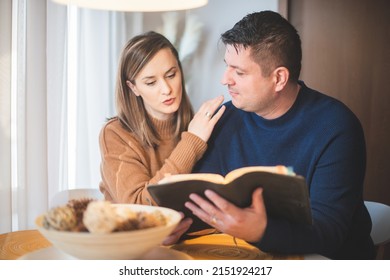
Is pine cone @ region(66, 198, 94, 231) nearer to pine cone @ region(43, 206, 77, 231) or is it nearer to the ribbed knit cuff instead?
pine cone @ region(43, 206, 77, 231)

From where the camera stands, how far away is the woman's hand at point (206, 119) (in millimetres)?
1198

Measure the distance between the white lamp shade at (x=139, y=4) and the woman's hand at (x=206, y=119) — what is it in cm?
22

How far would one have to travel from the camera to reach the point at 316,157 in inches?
44.9

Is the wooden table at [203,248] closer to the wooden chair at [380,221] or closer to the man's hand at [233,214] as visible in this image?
the man's hand at [233,214]

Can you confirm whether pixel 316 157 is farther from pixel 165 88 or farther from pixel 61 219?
pixel 61 219

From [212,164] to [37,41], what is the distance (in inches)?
18.9

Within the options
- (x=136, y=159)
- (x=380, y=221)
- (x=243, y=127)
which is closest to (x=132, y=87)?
(x=136, y=159)

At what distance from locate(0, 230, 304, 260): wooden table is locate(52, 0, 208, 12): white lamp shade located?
514 mm

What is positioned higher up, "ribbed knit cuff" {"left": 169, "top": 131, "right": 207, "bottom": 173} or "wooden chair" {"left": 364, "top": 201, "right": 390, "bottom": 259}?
"ribbed knit cuff" {"left": 169, "top": 131, "right": 207, "bottom": 173}

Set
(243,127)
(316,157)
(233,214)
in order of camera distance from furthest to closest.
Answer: (243,127) → (316,157) → (233,214)

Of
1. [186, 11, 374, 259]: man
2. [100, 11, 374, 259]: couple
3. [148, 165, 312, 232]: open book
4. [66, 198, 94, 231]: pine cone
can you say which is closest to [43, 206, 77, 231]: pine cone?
[66, 198, 94, 231]: pine cone

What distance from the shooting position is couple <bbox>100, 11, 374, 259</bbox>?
114 centimetres

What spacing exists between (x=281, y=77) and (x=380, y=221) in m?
0.41
